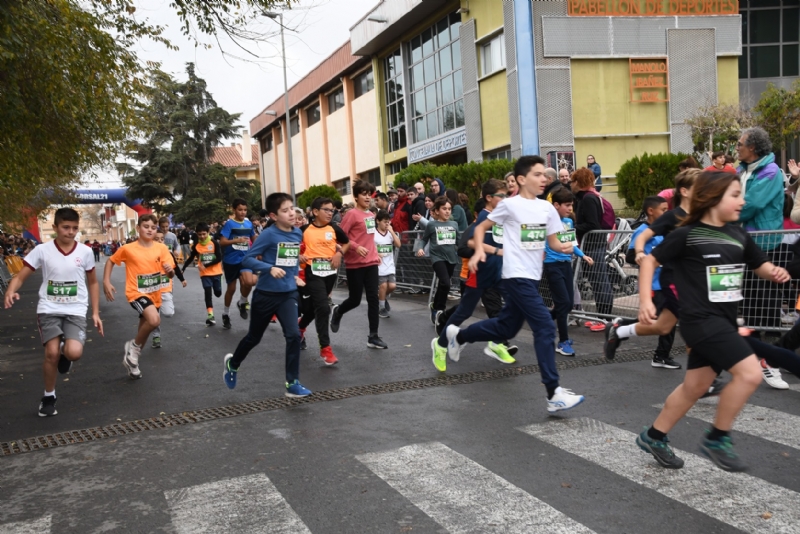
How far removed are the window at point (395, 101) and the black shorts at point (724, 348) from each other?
110ft

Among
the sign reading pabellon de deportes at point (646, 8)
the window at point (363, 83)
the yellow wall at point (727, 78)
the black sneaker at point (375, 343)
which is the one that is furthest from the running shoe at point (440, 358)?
the window at point (363, 83)

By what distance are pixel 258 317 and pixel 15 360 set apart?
4907 mm

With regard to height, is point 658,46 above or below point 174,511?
above

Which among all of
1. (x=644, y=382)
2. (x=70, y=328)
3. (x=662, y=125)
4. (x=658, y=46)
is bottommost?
(x=644, y=382)

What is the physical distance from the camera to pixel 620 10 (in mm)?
27453

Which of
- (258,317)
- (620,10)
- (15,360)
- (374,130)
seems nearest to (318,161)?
(374,130)

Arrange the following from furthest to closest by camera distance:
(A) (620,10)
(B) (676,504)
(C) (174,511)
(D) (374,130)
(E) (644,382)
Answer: (D) (374,130) < (A) (620,10) < (E) (644,382) < (C) (174,511) < (B) (676,504)

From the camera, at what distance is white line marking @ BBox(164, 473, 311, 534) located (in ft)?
12.7

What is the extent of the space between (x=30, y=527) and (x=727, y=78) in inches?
1163

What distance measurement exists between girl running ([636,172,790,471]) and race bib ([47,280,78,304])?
499cm

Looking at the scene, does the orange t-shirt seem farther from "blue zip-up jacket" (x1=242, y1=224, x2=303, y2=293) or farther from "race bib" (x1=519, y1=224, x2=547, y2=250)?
"race bib" (x1=519, y1=224, x2=547, y2=250)

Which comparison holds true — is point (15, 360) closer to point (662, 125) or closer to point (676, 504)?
point (676, 504)

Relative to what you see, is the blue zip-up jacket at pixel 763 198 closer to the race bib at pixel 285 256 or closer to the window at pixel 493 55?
the race bib at pixel 285 256

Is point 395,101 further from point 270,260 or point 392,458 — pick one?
point 392,458
